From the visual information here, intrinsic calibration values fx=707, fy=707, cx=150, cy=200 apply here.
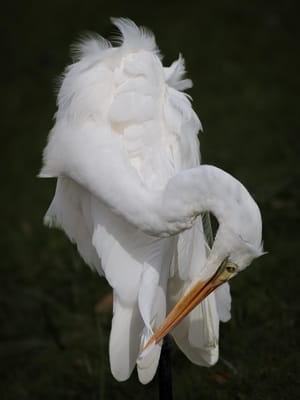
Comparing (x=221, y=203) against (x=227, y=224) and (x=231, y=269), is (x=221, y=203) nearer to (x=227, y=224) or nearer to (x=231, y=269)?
(x=227, y=224)

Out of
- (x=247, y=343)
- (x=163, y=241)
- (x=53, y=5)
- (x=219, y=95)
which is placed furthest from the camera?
(x=53, y=5)

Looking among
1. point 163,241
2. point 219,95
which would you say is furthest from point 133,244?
point 219,95

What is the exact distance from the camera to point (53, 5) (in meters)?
10.0

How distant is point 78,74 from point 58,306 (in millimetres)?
2330

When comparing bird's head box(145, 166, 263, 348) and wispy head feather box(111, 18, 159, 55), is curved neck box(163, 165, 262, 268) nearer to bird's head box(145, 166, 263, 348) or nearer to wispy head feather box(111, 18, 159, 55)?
bird's head box(145, 166, 263, 348)

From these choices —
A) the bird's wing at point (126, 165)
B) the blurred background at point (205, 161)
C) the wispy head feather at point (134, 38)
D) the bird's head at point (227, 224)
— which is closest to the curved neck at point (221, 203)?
the bird's head at point (227, 224)

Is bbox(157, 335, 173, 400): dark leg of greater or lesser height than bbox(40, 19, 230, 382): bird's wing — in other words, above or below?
below

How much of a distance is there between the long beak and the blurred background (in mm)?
908

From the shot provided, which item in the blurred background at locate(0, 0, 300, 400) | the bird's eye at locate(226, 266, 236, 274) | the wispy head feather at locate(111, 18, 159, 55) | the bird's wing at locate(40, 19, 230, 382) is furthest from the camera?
the blurred background at locate(0, 0, 300, 400)

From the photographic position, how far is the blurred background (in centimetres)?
453

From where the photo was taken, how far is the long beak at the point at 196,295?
316 cm

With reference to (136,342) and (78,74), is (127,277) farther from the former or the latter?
(78,74)

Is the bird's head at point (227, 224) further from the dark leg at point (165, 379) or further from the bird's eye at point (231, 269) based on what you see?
the dark leg at point (165, 379)

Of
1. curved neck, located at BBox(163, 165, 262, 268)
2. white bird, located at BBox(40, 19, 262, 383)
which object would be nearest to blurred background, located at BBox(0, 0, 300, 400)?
white bird, located at BBox(40, 19, 262, 383)
